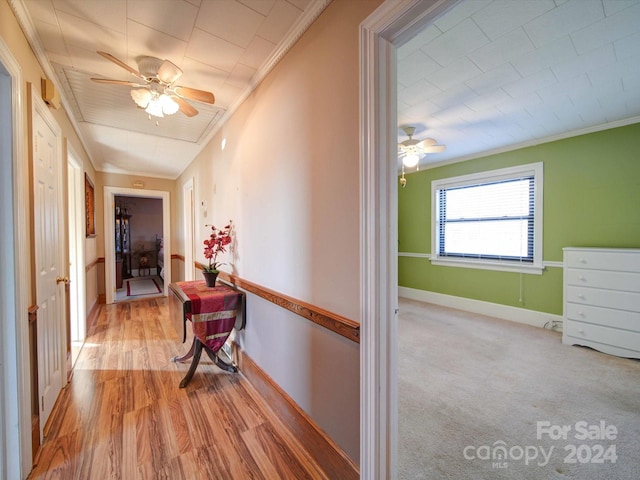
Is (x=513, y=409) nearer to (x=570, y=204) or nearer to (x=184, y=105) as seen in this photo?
(x=570, y=204)

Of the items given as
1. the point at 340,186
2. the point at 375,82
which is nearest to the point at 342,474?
the point at 340,186

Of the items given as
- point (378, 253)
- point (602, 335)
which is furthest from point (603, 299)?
point (378, 253)

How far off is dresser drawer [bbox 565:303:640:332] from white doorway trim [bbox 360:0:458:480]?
3078 millimetres

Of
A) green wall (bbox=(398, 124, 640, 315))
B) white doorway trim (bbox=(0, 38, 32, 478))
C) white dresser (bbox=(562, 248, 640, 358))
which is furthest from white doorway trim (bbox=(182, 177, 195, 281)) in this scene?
white dresser (bbox=(562, 248, 640, 358))

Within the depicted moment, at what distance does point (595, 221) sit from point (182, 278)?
6.17m

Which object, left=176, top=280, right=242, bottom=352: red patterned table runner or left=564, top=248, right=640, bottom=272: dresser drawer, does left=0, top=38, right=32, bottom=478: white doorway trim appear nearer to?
left=176, top=280, right=242, bottom=352: red patterned table runner

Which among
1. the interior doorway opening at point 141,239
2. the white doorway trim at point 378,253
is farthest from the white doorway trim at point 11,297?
the interior doorway opening at point 141,239

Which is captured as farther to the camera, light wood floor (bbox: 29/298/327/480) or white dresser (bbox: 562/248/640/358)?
white dresser (bbox: 562/248/640/358)

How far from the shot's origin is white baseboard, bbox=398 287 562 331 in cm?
343

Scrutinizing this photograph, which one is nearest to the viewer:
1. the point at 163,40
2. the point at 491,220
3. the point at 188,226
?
the point at 163,40

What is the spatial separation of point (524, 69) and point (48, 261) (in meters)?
3.76

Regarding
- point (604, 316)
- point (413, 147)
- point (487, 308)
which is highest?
point (413, 147)

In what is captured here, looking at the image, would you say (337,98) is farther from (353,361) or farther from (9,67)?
(9,67)

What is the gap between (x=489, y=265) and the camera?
399cm
